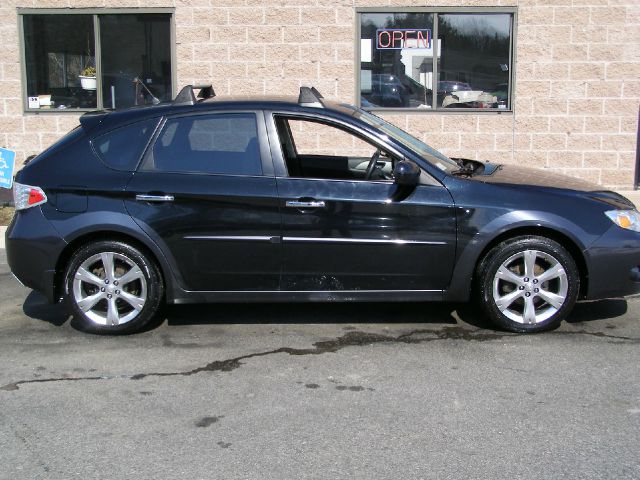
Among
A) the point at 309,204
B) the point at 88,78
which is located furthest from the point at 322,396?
the point at 88,78

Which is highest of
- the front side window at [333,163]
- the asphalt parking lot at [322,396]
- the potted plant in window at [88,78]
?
the potted plant in window at [88,78]

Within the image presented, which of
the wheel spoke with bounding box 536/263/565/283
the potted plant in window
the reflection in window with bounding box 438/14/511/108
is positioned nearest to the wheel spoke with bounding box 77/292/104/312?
the wheel spoke with bounding box 536/263/565/283

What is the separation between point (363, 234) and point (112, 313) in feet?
6.31

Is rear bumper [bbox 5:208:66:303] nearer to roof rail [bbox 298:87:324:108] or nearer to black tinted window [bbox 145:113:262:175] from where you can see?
black tinted window [bbox 145:113:262:175]

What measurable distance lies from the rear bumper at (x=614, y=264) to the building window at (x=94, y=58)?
7.67m

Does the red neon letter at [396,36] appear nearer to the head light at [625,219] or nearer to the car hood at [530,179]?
the car hood at [530,179]

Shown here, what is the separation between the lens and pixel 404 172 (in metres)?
5.64

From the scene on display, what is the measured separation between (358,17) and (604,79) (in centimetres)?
358

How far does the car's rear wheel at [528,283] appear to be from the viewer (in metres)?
5.76

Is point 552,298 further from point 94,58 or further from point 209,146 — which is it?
point 94,58

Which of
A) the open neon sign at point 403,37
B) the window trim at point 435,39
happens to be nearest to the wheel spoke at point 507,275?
the window trim at point 435,39

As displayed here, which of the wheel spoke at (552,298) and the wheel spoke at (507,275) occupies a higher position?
the wheel spoke at (507,275)

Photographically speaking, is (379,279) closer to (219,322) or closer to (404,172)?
(404,172)

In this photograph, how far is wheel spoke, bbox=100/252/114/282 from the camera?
5.83 metres
